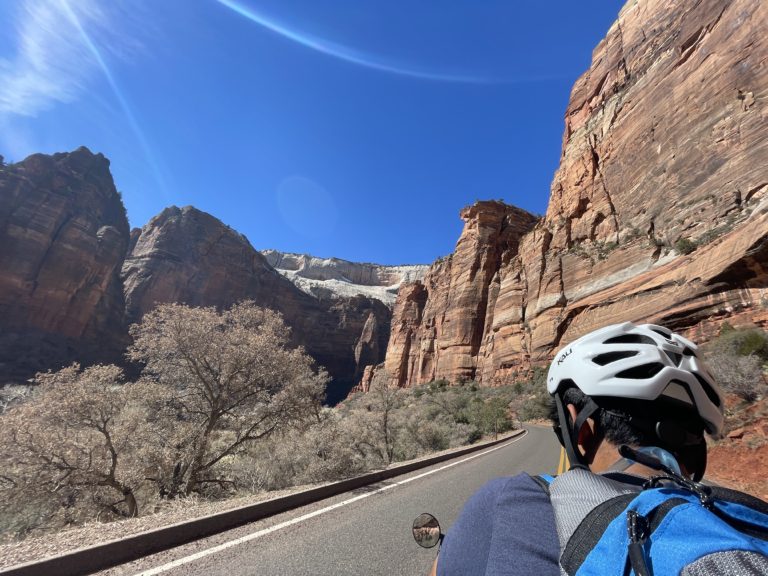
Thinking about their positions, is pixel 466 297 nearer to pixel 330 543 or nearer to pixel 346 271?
pixel 330 543

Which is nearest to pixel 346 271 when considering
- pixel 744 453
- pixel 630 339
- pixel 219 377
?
pixel 219 377

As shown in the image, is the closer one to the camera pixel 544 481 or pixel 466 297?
pixel 544 481

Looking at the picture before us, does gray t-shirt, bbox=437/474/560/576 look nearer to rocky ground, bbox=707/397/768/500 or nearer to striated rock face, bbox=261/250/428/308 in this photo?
rocky ground, bbox=707/397/768/500

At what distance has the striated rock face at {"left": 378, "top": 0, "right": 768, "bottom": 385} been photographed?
21.0 m

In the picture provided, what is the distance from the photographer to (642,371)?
1.72 m

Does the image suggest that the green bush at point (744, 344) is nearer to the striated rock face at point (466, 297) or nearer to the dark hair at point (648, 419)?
the dark hair at point (648, 419)

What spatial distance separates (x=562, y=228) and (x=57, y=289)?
234 ft

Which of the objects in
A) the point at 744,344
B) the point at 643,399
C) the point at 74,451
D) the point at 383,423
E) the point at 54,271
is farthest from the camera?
the point at 54,271

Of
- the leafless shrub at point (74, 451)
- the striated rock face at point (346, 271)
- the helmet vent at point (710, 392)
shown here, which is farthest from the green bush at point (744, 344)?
the striated rock face at point (346, 271)

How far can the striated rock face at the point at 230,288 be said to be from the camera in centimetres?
7706

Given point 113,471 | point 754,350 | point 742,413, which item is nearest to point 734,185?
point 754,350

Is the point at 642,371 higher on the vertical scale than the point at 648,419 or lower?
higher

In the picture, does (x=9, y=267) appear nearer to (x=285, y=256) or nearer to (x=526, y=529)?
(x=526, y=529)

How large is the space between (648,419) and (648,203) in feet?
118
